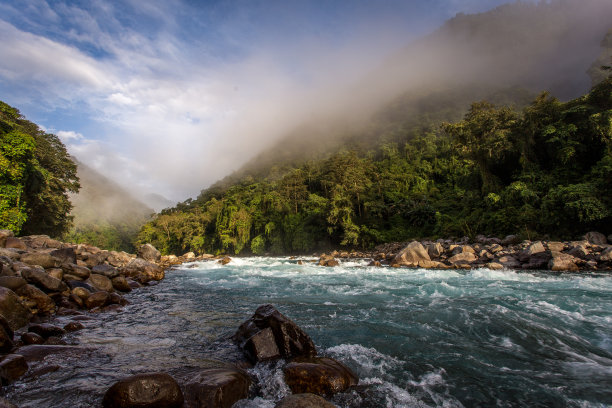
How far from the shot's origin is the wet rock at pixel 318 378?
390 centimetres

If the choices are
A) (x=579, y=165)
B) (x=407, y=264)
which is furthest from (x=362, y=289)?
(x=579, y=165)

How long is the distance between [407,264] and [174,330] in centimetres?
1683

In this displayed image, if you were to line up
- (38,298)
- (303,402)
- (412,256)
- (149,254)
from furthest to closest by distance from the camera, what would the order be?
(149,254) → (412,256) → (38,298) → (303,402)

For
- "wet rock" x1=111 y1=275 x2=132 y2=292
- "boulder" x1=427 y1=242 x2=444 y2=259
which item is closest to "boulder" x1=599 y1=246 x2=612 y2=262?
"boulder" x1=427 y1=242 x2=444 y2=259

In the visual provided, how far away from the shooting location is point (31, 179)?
23188mm

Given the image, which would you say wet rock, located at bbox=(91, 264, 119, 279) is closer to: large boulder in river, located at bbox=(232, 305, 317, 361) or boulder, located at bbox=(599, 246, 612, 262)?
large boulder in river, located at bbox=(232, 305, 317, 361)

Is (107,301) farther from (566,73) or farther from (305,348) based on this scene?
(566,73)

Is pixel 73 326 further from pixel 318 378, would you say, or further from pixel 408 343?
pixel 408 343

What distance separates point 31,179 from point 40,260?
19162 millimetres

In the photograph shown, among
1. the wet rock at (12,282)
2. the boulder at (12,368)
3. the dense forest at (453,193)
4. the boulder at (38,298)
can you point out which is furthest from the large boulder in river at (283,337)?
the dense forest at (453,193)

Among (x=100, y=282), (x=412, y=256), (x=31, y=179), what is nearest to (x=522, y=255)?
(x=412, y=256)

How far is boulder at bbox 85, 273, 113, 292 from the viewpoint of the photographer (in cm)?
1062

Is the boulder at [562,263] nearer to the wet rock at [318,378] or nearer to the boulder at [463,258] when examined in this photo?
the boulder at [463,258]

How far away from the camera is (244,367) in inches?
184
